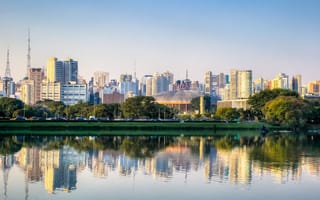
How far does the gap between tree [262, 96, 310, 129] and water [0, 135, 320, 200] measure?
43824 millimetres

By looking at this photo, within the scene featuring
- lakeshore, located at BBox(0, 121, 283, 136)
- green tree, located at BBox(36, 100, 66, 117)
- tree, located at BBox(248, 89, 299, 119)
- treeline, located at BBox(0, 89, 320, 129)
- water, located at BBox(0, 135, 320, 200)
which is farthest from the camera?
green tree, located at BBox(36, 100, 66, 117)

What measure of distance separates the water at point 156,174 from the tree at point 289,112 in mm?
43824

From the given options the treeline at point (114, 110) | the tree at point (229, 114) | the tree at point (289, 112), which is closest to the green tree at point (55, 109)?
the treeline at point (114, 110)

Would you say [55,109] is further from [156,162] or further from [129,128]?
[156,162]

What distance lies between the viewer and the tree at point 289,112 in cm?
8347

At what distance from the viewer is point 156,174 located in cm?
2783

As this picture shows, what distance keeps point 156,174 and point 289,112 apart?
59099 millimetres

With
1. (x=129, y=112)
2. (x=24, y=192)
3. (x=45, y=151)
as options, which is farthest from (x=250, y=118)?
(x=24, y=192)

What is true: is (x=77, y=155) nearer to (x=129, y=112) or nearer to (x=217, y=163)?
(x=217, y=163)

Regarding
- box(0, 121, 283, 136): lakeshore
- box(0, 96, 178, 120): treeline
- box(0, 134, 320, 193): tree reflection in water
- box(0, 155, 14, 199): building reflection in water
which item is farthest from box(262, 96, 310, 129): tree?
box(0, 155, 14, 199): building reflection in water

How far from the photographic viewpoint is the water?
22172 millimetres

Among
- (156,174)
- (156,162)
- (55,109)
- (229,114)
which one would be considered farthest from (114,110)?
(156,174)

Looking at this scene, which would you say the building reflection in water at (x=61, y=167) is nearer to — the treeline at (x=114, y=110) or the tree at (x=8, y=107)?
the tree at (x=8, y=107)

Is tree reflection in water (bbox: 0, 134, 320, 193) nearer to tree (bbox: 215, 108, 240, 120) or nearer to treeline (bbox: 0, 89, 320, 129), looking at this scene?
treeline (bbox: 0, 89, 320, 129)
